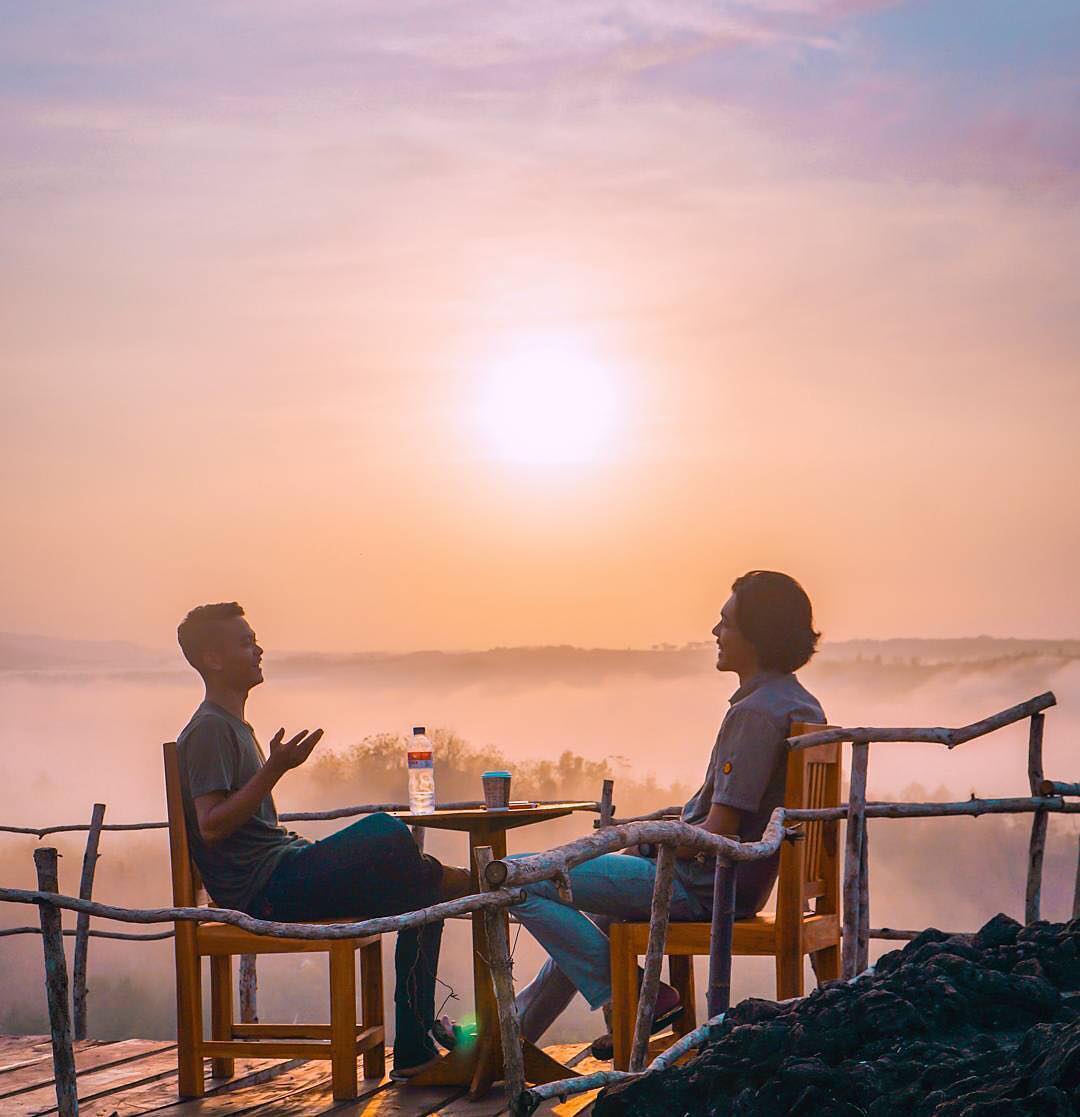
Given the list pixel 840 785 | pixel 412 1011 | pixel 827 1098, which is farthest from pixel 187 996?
pixel 827 1098

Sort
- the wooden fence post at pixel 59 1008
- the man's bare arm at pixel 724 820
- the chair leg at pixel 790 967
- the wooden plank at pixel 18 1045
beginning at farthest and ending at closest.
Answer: the wooden plank at pixel 18 1045
the man's bare arm at pixel 724 820
the chair leg at pixel 790 967
the wooden fence post at pixel 59 1008

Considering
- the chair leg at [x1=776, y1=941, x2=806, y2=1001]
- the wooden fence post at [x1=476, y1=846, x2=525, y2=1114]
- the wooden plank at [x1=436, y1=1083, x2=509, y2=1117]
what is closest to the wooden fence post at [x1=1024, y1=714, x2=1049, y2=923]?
the chair leg at [x1=776, y1=941, x2=806, y2=1001]

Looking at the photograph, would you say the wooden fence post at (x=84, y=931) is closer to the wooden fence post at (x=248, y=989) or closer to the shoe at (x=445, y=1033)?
the wooden fence post at (x=248, y=989)

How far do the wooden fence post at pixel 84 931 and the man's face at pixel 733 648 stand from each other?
3380 millimetres

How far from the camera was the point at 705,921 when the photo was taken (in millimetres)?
4539

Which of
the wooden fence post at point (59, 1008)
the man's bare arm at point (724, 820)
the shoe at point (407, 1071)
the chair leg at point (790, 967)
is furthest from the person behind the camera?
the shoe at point (407, 1071)

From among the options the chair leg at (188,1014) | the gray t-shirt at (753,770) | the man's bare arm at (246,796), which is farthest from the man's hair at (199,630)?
the gray t-shirt at (753,770)

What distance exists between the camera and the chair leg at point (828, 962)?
4.83m

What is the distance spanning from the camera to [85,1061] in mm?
6117

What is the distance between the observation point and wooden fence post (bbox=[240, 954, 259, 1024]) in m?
6.72

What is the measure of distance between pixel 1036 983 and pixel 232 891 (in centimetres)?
258

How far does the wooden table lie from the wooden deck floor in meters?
0.05

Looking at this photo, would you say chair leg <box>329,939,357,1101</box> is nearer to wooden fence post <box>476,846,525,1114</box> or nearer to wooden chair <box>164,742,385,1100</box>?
wooden chair <box>164,742,385,1100</box>

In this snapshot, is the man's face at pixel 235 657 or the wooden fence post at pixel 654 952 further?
the man's face at pixel 235 657
